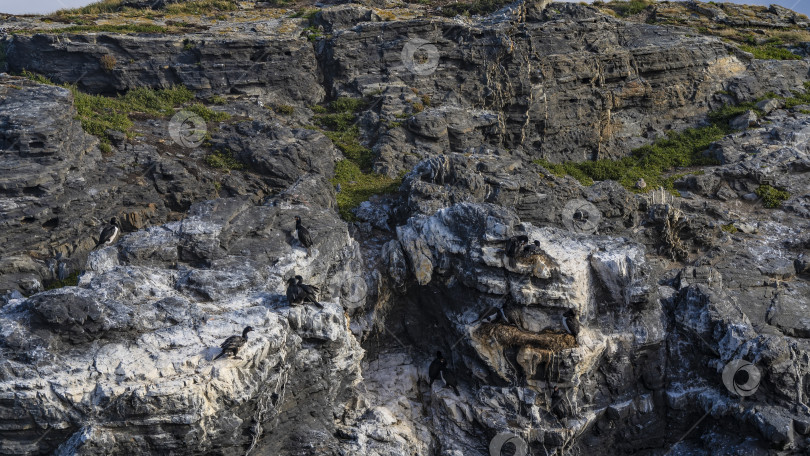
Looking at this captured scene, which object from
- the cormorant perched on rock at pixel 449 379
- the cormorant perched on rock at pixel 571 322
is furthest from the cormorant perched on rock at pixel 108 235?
the cormorant perched on rock at pixel 571 322

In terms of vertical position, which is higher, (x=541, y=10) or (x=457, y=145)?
(x=541, y=10)

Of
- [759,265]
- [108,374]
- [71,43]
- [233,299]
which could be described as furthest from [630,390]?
[71,43]

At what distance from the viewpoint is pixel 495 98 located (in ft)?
104

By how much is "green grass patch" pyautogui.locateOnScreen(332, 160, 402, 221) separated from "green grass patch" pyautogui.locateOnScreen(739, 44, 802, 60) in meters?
22.6

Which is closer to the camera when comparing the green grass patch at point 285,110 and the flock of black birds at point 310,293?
the flock of black birds at point 310,293

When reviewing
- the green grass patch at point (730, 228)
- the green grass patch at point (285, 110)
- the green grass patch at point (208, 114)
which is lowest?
the green grass patch at point (730, 228)

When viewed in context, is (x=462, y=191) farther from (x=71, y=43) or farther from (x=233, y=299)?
(x=71, y=43)

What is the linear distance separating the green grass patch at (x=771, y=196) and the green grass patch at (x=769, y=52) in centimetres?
A: 1204

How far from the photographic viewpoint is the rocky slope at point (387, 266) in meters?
15.3

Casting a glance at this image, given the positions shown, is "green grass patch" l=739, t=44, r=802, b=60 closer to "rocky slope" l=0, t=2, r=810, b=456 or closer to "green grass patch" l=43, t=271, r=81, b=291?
"rocky slope" l=0, t=2, r=810, b=456

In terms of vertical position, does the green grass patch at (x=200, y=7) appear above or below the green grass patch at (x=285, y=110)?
above

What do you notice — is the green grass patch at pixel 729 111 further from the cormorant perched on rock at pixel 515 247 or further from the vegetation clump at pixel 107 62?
the vegetation clump at pixel 107 62

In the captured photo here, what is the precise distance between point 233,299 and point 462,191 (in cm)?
925

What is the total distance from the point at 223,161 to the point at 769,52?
29.6 meters
